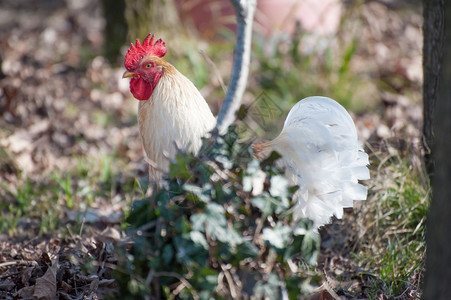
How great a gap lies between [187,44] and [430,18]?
9.81 ft

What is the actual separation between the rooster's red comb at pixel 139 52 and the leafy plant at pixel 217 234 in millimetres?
1126

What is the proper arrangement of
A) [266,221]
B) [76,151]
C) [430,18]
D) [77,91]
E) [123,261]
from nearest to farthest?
[123,261], [266,221], [430,18], [76,151], [77,91]

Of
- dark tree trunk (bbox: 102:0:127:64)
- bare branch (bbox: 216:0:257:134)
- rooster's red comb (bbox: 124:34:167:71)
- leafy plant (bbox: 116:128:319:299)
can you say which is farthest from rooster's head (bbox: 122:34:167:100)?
dark tree trunk (bbox: 102:0:127:64)

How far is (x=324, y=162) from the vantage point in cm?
263

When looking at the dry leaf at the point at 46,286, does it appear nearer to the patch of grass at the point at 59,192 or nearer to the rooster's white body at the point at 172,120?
the rooster's white body at the point at 172,120

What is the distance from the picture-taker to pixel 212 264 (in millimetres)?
2035

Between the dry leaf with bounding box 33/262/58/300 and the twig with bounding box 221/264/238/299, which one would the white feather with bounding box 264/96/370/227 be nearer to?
the twig with bounding box 221/264/238/299

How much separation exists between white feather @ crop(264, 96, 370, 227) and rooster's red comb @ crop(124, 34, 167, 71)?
91cm

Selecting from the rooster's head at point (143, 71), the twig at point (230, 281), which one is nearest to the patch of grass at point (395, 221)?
the twig at point (230, 281)

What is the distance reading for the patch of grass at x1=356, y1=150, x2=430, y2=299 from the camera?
3025mm

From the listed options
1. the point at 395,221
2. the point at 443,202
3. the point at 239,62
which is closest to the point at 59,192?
the point at 239,62

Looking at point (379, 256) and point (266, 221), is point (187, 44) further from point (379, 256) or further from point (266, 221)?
point (266, 221)

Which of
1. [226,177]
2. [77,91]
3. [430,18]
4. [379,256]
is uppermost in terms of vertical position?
[430,18]

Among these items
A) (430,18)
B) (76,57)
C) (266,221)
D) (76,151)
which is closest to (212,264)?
(266,221)
